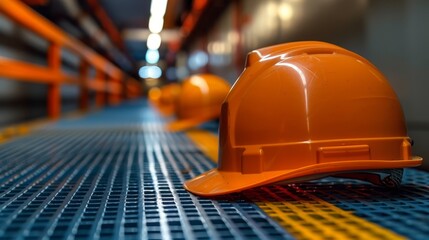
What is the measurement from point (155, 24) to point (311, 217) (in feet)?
57.6

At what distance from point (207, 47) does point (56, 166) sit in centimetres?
1030

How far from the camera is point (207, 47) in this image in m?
12.8

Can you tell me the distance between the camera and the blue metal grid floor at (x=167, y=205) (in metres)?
1.36

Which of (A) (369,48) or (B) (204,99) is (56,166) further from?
(B) (204,99)

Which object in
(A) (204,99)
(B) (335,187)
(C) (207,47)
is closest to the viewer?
(B) (335,187)

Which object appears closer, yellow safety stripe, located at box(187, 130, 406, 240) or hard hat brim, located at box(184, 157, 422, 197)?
yellow safety stripe, located at box(187, 130, 406, 240)

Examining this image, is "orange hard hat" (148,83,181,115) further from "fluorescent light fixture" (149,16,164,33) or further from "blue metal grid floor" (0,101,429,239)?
"blue metal grid floor" (0,101,429,239)

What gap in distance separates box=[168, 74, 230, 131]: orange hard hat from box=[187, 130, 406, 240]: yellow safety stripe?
11.6 ft

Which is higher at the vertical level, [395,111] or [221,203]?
[395,111]

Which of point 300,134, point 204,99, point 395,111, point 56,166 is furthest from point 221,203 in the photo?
point 204,99

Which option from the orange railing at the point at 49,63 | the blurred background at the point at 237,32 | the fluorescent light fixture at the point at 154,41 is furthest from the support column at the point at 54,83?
the fluorescent light fixture at the point at 154,41

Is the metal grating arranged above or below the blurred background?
below

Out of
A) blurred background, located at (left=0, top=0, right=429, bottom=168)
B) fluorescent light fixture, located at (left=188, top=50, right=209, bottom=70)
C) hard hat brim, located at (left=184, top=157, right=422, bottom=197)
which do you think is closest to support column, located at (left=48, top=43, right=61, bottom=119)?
blurred background, located at (left=0, top=0, right=429, bottom=168)

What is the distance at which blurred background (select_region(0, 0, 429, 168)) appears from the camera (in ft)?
8.03
